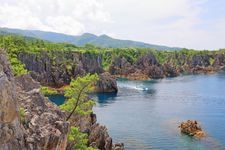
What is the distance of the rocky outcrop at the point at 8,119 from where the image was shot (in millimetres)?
28578

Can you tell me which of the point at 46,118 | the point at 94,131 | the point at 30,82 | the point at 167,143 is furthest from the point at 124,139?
the point at 46,118

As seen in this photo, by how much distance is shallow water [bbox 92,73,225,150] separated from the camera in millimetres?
81175

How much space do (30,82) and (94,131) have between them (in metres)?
21.2

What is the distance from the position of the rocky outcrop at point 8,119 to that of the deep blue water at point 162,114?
47230 millimetres

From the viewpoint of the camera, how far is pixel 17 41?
583 ft

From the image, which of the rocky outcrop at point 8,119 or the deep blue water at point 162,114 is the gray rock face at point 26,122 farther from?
the deep blue water at point 162,114

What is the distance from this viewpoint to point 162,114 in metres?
114

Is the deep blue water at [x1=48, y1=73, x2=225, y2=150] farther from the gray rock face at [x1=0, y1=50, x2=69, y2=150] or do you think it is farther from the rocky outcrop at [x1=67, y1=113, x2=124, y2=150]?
the gray rock face at [x1=0, y1=50, x2=69, y2=150]

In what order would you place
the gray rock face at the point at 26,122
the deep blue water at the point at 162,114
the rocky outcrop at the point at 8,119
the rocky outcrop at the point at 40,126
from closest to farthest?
the rocky outcrop at the point at 8,119
the gray rock face at the point at 26,122
the rocky outcrop at the point at 40,126
the deep blue water at the point at 162,114

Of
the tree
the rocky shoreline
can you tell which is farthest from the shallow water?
the rocky shoreline

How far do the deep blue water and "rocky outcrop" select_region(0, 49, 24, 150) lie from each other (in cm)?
4723

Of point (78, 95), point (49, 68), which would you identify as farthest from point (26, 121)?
point (49, 68)

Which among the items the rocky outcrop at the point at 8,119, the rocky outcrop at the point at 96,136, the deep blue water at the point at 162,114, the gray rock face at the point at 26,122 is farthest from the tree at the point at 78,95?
→ the rocky outcrop at the point at 8,119

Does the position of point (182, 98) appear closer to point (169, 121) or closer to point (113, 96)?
point (113, 96)
